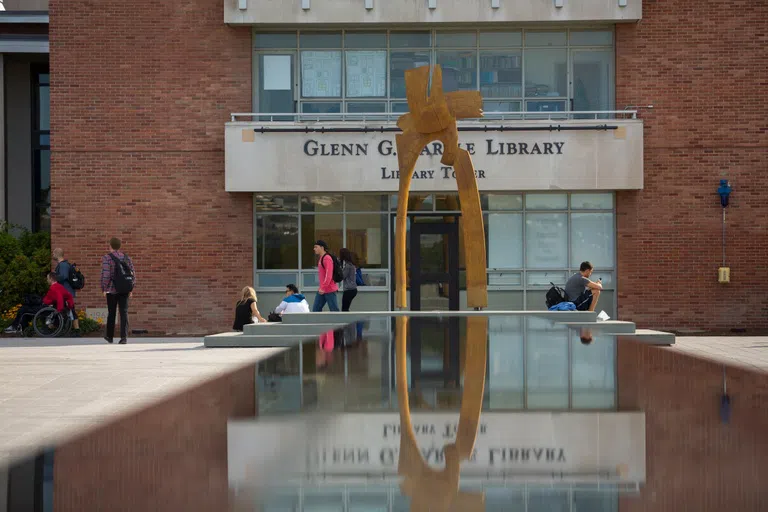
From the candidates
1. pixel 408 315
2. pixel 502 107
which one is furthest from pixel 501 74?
pixel 408 315

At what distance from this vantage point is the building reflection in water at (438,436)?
3.26 meters

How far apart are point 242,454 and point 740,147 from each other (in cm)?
1882

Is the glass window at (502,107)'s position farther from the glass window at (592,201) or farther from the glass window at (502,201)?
the glass window at (592,201)

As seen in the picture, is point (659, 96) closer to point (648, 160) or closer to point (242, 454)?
point (648, 160)

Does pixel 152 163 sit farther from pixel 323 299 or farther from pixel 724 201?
pixel 724 201

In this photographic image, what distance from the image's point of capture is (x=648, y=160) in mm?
20969

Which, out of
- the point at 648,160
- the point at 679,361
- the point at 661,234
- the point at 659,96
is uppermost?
the point at 659,96

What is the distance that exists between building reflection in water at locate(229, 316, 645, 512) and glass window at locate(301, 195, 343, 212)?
12827 millimetres

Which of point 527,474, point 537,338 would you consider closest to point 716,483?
point 527,474

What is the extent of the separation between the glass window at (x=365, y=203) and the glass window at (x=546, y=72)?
12.8ft

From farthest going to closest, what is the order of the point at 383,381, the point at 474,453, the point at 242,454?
1. the point at 383,381
2. the point at 242,454
3. the point at 474,453

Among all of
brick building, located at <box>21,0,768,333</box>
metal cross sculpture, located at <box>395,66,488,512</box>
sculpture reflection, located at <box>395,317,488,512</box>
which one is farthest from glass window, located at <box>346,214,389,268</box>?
sculpture reflection, located at <box>395,317,488,512</box>

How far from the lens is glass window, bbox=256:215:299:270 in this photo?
70.4 ft

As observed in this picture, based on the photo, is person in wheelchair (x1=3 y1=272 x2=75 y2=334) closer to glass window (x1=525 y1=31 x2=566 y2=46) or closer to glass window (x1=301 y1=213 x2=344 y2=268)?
glass window (x1=301 y1=213 x2=344 y2=268)
